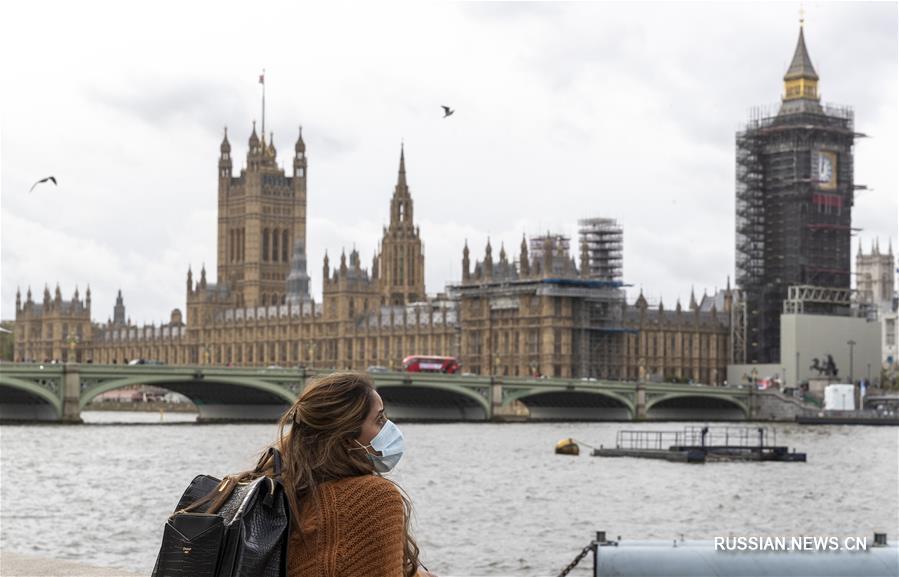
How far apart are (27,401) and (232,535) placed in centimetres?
6432

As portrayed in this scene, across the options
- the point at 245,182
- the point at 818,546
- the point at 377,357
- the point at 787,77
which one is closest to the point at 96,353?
the point at 245,182

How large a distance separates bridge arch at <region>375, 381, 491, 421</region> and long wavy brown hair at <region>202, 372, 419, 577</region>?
225 feet

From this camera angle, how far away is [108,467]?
3938 cm

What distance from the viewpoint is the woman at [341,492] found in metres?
3.82

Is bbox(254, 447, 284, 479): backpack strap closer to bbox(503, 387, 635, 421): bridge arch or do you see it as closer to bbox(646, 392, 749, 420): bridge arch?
bbox(503, 387, 635, 421): bridge arch

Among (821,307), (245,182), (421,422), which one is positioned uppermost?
(245,182)

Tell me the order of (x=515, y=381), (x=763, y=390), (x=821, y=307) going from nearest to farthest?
(x=515, y=381), (x=763, y=390), (x=821, y=307)

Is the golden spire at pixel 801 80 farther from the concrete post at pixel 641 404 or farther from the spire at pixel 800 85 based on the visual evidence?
the concrete post at pixel 641 404

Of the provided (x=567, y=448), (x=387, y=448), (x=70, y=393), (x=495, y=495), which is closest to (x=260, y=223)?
(x=70, y=393)

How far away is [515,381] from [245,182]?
80.2 metres

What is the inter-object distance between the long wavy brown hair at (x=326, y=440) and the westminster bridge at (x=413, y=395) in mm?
44667

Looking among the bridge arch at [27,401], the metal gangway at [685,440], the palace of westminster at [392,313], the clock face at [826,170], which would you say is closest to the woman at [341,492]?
the metal gangway at [685,440]

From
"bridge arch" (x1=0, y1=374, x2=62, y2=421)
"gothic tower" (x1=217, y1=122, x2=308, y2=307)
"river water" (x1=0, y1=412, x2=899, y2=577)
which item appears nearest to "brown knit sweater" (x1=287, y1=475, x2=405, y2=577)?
"river water" (x1=0, y1=412, x2=899, y2=577)

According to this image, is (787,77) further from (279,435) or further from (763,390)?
(279,435)
